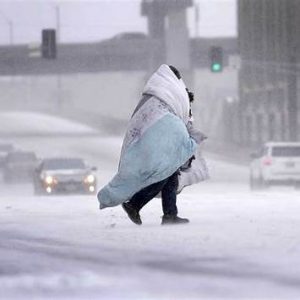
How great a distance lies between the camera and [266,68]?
280 feet

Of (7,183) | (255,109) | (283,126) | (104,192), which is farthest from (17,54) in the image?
(104,192)

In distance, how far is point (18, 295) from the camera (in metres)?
7.48

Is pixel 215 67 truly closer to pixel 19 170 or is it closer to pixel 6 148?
pixel 19 170

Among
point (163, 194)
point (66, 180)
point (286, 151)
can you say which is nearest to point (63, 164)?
point (66, 180)

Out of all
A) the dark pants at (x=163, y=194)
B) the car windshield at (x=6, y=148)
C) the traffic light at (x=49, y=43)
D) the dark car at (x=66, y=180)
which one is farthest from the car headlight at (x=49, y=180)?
the car windshield at (x=6, y=148)

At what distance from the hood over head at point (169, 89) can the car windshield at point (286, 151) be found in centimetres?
2577

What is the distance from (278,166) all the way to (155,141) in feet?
83.3

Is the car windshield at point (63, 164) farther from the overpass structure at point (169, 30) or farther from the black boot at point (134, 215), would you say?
the overpass structure at point (169, 30)

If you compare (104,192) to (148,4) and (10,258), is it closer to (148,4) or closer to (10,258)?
(10,258)

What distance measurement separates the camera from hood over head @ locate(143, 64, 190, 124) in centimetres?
1280

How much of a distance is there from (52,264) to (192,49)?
106377 mm

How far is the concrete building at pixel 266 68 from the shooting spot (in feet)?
276

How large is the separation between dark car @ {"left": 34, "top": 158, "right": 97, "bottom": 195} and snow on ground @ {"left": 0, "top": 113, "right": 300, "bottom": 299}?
1798 centimetres

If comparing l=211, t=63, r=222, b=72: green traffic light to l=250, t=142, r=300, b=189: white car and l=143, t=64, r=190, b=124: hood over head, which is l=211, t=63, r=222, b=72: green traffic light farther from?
l=143, t=64, r=190, b=124: hood over head
